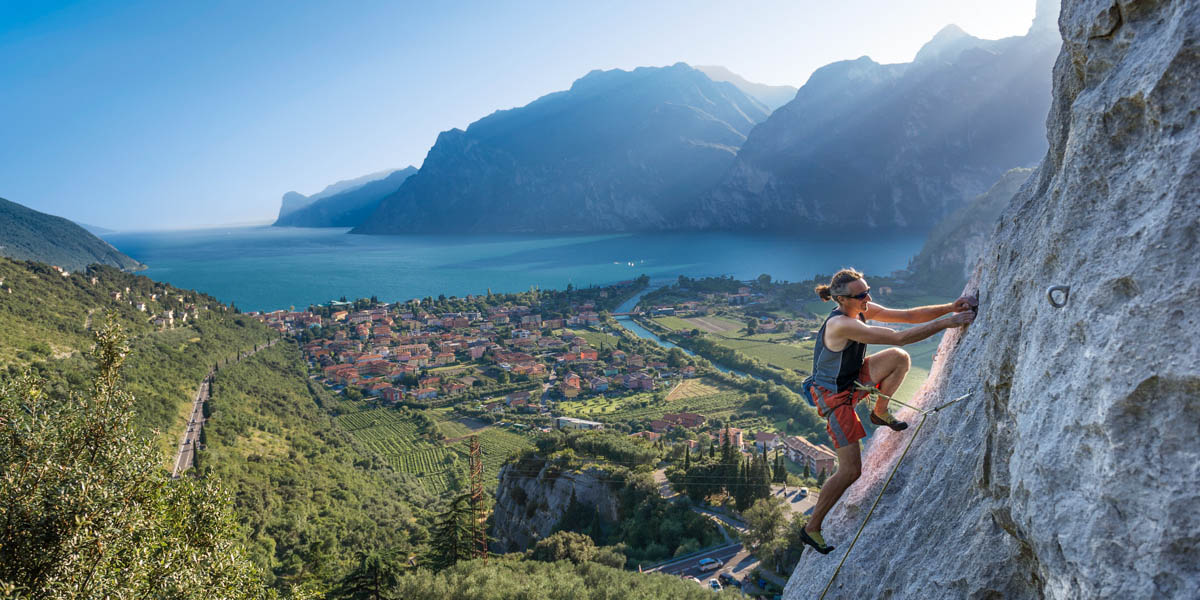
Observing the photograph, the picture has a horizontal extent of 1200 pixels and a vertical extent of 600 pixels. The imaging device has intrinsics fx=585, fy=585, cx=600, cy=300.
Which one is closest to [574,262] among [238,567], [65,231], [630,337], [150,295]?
[630,337]

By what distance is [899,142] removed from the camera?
529 feet

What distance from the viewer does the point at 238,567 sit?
736 cm

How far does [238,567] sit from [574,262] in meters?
146

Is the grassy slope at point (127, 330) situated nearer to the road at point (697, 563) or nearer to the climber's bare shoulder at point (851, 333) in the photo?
the road at point (697, 563)

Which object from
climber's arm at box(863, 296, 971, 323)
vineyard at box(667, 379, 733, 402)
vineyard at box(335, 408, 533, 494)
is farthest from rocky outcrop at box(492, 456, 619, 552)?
climber's arm at box(863, 296, 971, 323)

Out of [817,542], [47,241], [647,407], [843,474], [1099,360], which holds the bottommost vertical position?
[647,407]

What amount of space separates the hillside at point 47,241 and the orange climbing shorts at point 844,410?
12176cm

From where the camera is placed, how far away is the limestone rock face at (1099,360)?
1.93 meters

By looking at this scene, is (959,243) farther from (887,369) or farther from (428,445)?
(887,369)

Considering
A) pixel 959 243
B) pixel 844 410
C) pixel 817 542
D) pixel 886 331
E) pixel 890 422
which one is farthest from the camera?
pixel 959 243

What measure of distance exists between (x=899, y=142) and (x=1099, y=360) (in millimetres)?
183476

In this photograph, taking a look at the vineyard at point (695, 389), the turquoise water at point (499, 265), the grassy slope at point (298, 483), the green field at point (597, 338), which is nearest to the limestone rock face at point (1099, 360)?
the grassy slope at point (298, 483)

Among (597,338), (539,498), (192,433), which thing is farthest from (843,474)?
(597,338)

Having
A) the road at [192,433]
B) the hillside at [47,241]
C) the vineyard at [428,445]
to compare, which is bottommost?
the vineyard at [428,445]
